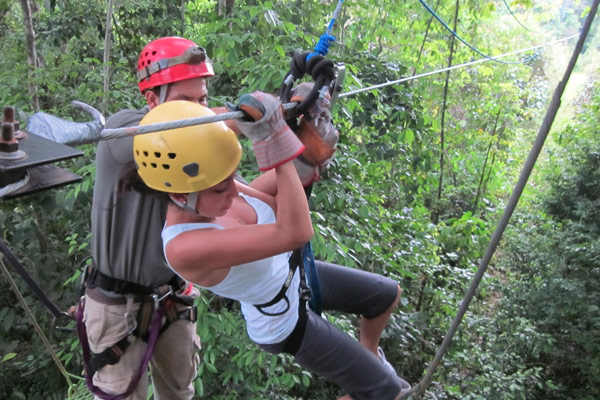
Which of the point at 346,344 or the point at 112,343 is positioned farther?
the point at 112,343

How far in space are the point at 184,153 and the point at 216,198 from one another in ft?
0.56

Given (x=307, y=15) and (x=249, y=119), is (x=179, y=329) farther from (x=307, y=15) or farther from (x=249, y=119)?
(x=307, y=15)

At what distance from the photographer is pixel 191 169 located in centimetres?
135

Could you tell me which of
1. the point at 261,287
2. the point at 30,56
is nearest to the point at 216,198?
the point at 261,287

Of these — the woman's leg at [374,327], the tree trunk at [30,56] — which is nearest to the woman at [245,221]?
the woman's leg at [374,327]

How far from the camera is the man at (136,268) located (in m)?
1.95

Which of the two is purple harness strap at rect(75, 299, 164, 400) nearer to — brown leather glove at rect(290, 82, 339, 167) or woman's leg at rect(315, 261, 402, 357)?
woman's leg at rect(315, 261, 402, 357)

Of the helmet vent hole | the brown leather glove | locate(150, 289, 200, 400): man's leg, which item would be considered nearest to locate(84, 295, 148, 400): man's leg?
locate(150, 289, 200, 400): man's leg

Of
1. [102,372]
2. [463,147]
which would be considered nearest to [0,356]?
[102,372]

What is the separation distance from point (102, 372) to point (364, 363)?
1.24 metres

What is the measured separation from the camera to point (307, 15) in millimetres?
4125

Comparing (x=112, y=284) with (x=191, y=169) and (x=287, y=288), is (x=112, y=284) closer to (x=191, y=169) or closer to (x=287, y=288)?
(x=287, y=288)

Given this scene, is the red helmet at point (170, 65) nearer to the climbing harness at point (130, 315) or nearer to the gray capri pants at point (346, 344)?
the climbing harness at point (130, 315)

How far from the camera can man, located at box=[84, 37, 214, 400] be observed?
1.95 meters
